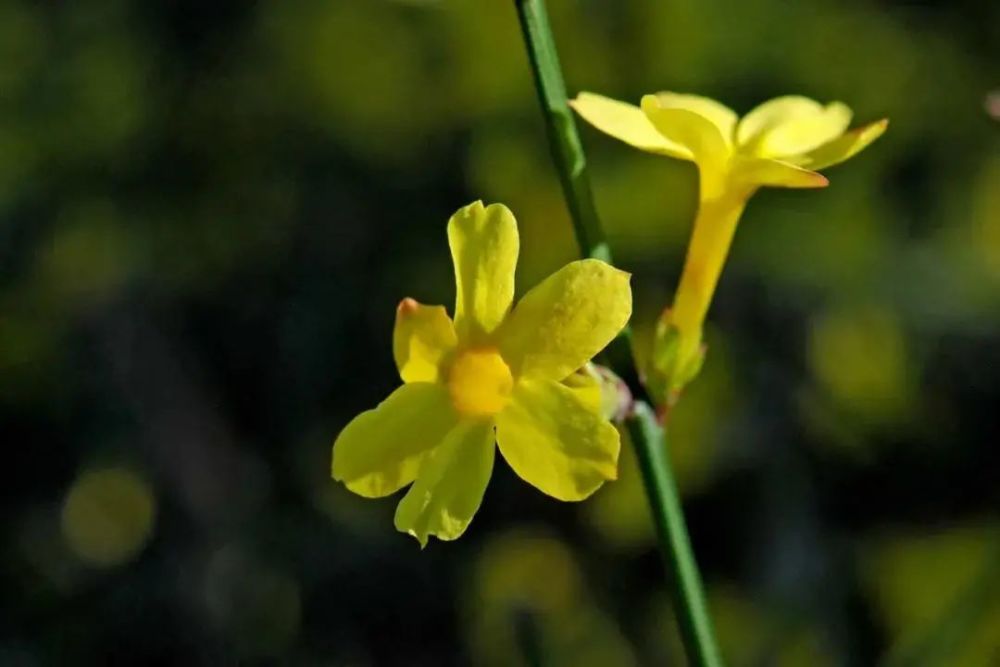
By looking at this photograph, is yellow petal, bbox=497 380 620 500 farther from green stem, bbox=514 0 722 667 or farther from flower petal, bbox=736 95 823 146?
flower petal, bbox=736 95 823 146

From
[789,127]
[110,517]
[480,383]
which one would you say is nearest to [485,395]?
[480,383]

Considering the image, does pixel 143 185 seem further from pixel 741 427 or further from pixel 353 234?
pixel 741 427

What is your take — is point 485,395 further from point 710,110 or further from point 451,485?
point 710,110

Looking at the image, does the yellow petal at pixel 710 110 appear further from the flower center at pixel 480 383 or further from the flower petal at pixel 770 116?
the flower center at pixel 480 383

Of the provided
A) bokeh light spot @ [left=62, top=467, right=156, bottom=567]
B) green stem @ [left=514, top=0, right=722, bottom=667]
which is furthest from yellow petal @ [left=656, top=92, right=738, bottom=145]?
bokeh light spot @ [left=62, top=467, right=156, bottom=567]

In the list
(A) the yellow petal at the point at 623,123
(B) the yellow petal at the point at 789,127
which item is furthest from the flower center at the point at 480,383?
(B) the yellow petal at the point at 789,127
